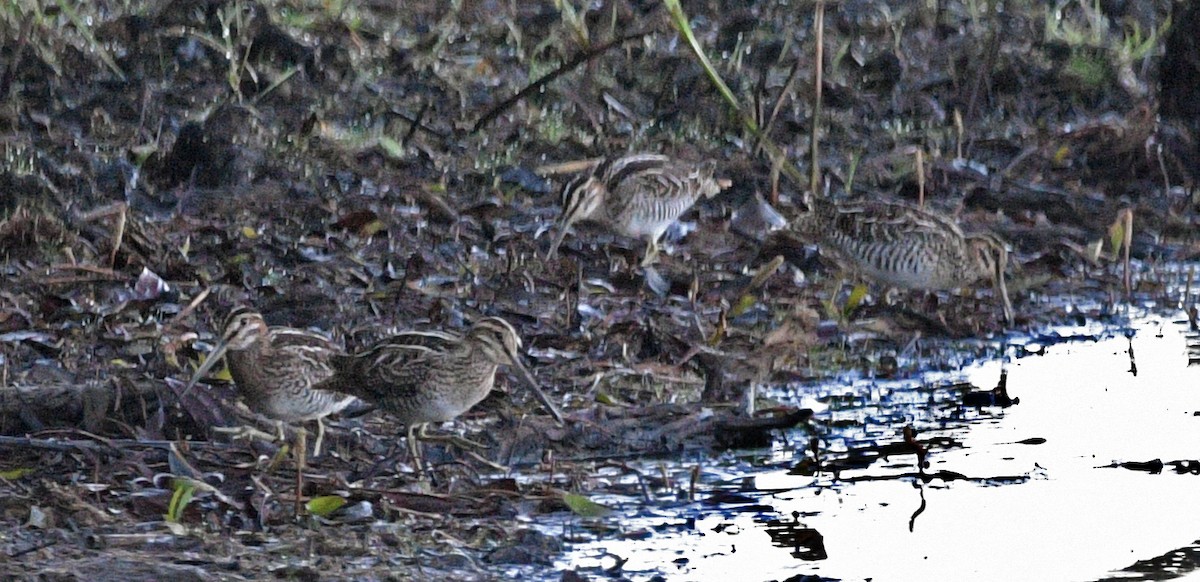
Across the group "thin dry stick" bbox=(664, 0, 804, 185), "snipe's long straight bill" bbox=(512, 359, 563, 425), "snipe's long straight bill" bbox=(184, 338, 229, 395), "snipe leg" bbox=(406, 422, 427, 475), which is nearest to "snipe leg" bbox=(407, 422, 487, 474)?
"snipe leg" bbox=(406, 422, 427, 475)

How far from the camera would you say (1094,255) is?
32.9ft

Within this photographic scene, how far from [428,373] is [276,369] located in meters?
0.49

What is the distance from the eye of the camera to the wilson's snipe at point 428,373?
681 centimetres

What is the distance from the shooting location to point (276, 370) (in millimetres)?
6922

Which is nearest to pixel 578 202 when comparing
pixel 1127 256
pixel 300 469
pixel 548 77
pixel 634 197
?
pixel 634 197

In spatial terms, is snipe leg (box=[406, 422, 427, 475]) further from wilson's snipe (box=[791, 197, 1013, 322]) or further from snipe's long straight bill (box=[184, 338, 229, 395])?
wilson's snipe (box=[791, 197, 1013, 322])

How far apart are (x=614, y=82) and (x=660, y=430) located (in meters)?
5.70

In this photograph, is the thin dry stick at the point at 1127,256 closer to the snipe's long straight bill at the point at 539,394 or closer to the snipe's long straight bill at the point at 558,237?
the snipe's long straight bill at the point at 558,237

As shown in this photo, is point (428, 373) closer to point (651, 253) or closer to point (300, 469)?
point (300, 469)

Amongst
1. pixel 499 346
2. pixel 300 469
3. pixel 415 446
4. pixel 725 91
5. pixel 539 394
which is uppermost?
pixel 725 91

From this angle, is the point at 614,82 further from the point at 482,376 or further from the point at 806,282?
the point at 482,376

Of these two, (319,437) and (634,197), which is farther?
(634,197)

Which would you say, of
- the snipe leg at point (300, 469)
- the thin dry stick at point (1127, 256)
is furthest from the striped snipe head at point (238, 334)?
the thin dry stick at point (1127, 256)

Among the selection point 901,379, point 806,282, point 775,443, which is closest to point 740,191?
point 806,282
